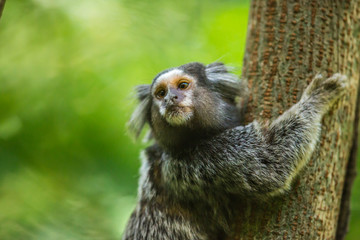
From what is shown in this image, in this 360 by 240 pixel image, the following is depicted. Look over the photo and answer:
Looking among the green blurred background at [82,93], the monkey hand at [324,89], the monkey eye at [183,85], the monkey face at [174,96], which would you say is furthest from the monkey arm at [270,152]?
the green blurred background at [82,93]

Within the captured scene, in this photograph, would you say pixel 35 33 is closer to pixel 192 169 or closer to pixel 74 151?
pixel 74 151

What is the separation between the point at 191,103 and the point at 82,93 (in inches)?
71.7

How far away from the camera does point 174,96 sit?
391 cm

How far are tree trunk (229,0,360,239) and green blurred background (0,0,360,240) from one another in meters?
0.89

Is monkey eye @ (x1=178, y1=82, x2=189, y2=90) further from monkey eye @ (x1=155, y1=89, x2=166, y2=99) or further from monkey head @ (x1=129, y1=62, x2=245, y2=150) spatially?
monkey eye @ (x1=155, y1=89, x2=166, y2=99)

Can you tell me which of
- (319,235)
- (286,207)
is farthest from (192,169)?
(319,235)

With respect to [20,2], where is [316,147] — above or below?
below

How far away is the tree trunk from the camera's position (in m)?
3.25

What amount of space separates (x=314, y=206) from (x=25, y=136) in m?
3.21

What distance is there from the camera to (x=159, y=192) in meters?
4.12

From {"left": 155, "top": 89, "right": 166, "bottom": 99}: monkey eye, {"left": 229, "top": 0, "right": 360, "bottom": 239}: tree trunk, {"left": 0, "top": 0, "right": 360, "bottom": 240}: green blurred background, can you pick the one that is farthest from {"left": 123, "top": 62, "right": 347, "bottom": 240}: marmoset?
{"left": 0, "top": 0, "right": 360, "bottom": 240}: green blurred background

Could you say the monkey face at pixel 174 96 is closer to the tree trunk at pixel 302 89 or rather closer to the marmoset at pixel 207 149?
the marmoset at pixel 207 149

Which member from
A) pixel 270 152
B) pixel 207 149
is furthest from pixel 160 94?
pixel 270 152

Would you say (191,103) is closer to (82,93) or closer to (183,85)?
(183,85)
